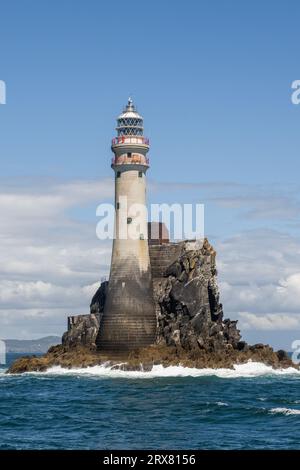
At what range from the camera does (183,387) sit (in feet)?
248

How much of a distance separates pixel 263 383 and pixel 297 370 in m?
20.6

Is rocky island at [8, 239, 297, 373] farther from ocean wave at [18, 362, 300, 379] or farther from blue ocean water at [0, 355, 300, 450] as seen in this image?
blue ocean water at [0, 355, 300, 450]

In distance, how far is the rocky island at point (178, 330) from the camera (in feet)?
308

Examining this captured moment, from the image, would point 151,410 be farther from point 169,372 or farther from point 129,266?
point 129,266

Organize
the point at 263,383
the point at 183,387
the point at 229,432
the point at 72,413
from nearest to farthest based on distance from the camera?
the point at 229,432 → the point at 72,413 → the point at 183,387 → the point at 263,383

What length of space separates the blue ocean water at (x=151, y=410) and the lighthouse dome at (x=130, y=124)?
2516 cm

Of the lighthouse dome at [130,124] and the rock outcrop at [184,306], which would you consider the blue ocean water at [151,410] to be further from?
the lighthouse dome at [130,124]

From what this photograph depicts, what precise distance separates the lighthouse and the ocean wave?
3.33 m

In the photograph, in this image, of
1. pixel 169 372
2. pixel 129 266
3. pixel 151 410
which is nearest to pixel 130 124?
pixel 129 266

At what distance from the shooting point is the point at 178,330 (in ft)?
317

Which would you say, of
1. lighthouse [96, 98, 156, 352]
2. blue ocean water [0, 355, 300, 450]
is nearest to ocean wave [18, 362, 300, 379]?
blue ocean water [0, 355, 300, 450]

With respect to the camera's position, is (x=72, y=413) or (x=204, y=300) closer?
(x=72, y=413)
